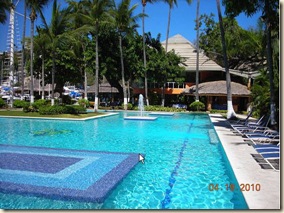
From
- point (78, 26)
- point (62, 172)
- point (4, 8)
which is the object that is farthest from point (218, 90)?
point (62, 172)

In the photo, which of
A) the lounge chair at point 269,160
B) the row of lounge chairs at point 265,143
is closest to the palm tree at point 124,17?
the row of lounge chairs at point 265,143

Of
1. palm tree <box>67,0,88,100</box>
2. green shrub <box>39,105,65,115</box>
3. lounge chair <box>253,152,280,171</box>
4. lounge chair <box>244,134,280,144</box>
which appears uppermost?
palm tree <box>67,0,88,100</box>

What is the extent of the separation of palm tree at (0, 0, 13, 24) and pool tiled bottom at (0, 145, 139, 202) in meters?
10.1

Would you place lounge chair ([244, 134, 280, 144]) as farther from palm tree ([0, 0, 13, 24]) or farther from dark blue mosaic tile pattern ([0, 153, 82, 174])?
palm tree ([0, 0, 13, 24])

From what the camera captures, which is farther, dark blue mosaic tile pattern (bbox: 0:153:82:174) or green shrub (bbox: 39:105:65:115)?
green shrub (bbox: 39:105:65:115)

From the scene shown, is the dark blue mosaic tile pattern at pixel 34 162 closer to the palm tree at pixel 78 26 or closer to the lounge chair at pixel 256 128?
the lounge chair at pixel 256 128

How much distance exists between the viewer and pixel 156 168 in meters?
6.80

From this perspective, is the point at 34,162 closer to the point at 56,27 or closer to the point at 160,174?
the point at 160,174

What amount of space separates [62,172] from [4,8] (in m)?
14.1

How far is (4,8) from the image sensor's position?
16.0m

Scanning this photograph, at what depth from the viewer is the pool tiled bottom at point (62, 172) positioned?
4836 millimetres

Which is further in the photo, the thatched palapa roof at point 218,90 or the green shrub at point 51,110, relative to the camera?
the thatched palapa roof at point 218,90
